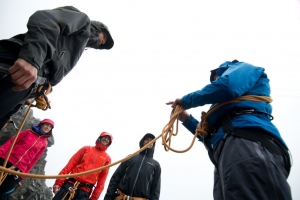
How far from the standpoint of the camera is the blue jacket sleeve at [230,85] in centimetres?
161

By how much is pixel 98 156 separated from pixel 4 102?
359 centimetres

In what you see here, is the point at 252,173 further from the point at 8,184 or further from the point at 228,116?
the point at 8,184

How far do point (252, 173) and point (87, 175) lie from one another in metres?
3.86

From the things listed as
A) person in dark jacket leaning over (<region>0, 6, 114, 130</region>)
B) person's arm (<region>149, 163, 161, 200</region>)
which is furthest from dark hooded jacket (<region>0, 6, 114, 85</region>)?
person's arm (<region>149, 163, 161, 200</region>)

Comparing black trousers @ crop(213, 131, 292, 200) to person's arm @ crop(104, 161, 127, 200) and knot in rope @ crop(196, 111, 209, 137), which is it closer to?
knot in rope @ crop(196, 111, 209, 137)

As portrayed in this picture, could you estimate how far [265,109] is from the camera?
5.41 ft

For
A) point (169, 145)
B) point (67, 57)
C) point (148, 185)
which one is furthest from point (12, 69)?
point (148, 185)

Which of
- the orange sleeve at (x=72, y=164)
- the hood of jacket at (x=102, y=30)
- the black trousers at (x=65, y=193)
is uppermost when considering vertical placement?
the hood of jacket at (x=102, y=30)

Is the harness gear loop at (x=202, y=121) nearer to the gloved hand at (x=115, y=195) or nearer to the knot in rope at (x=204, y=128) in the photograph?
the knot in rope at (x=204, y=128)

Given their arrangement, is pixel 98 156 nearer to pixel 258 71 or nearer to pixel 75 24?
pixel 75 24

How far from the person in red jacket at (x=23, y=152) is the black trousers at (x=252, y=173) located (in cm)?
408

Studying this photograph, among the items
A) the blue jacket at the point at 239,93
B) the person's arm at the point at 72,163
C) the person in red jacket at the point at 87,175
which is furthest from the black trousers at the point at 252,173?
the person's arm at the point at 72,163

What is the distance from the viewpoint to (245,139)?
4.51 feet

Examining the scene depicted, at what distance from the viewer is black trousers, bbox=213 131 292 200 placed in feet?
3.74
